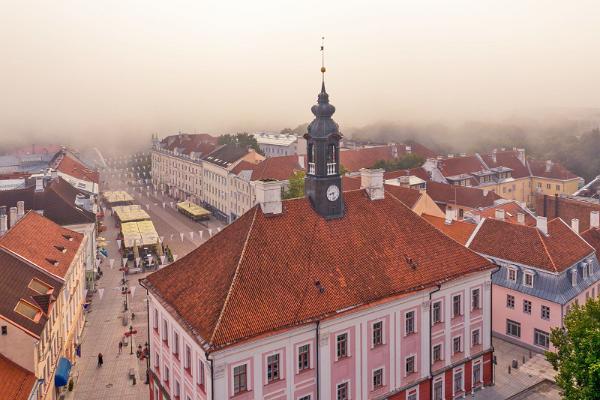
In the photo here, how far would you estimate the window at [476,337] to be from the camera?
3912 centimetres

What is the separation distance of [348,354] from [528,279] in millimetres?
21075

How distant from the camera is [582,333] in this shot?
2759cm

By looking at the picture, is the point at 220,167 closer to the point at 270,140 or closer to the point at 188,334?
the point at 270,140

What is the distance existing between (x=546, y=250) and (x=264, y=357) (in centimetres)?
2743

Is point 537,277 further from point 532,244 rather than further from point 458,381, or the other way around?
point 458,381

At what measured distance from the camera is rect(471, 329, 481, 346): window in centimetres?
3912

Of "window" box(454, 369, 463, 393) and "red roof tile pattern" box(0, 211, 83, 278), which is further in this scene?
"red roof tile pattern" box(0, 211, 83, 278)

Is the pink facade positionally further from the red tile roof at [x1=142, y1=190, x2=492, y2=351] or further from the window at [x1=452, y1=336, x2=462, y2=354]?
the red tile roof at [x1=142, y1=190, x2=492, y2=351]

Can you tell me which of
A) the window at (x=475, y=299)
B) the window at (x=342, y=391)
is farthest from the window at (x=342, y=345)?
the window at (x=475, y=299)

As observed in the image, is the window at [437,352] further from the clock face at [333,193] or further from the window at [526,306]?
the window at [526,306]

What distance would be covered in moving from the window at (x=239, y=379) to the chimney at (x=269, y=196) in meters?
9.31

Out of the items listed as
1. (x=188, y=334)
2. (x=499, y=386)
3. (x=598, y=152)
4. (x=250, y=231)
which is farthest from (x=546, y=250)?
(x=598, y=152)

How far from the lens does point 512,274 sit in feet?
157

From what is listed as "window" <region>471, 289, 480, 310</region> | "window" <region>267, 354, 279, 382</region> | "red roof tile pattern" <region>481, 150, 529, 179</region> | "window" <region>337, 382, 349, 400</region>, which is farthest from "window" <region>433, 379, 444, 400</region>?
"red roof tile pattern" <region>481, 150, 529, 179</region>
